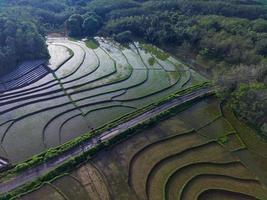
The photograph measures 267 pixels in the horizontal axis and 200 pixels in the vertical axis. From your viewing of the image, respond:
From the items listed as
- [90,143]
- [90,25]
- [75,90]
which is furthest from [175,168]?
[90,25]

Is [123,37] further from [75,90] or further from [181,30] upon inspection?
[75,90]

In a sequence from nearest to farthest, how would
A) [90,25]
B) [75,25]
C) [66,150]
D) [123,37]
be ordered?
1. [66,150]
2. [123,37]
3. [75,25]
4. [90,25]

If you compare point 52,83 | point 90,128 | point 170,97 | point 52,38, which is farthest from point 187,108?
point 52,38

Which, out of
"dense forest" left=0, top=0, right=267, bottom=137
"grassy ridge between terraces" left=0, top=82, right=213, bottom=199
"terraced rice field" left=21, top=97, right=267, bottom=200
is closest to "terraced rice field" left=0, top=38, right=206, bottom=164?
"grassy ridge between terraces" left=0, top=82, right=213, bottom=199

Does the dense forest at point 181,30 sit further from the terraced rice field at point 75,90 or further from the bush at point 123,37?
the terraced rice field at point 75,90

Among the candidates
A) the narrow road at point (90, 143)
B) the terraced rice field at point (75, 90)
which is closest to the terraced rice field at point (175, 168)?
the narrow road at point (90, 143)

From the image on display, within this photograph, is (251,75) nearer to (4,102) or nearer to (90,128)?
(90,128)
